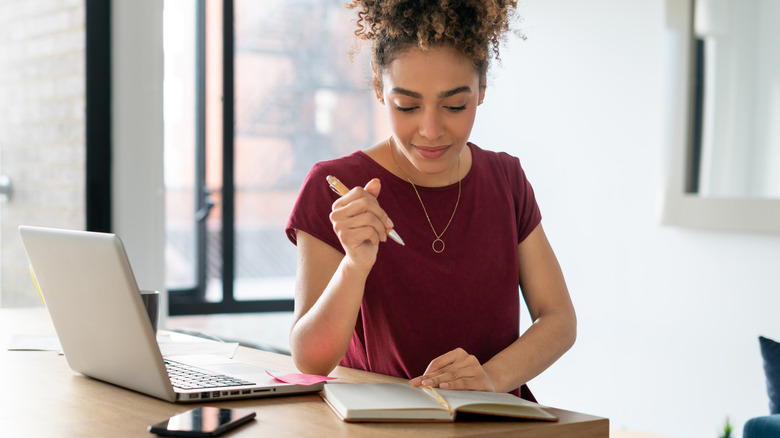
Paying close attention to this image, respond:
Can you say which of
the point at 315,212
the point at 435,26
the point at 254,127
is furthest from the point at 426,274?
the point at 254,127

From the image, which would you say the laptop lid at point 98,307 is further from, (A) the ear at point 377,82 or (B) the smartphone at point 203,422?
(A) the ear at point 377,82

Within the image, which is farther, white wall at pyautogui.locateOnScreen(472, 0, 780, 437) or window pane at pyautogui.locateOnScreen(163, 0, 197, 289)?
window pane at pyautogui.locateOnScreen(163, 0, 197, 289)

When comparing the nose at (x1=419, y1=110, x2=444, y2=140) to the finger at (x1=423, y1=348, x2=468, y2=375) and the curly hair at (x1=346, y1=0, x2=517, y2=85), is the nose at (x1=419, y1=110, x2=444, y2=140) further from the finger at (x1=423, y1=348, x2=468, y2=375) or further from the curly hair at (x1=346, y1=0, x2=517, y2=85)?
the finger at (x1=423, y1=348, x2=468, y2=375)

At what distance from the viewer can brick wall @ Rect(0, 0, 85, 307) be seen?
3.12 m

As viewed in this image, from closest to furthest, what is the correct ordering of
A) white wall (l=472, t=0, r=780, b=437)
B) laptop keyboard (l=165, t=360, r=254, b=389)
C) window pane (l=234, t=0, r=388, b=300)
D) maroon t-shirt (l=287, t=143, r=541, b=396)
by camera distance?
laptop keyboard (l=165, t=360, r=254, b=389), maroon t-shirt (l=287, t=143, r=541, b=396), white wall (l=472, t=0, r=780, b=437), window pane (l=234, t=0, r=388, b=300)

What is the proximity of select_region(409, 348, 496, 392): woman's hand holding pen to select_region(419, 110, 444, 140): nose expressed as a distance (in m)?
0.39

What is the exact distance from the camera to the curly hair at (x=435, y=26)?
1.39 meters

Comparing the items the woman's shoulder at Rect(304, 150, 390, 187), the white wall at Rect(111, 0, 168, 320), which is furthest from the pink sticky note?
the white wall at Rect(111, 0, 168, 320)

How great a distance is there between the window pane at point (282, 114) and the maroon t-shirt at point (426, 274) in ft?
8.97

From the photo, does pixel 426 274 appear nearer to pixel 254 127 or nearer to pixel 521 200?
pixel 521 200

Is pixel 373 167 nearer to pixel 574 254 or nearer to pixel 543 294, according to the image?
pixel 543 294

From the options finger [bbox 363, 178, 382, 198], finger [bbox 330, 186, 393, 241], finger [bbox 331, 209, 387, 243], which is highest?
finger [bbox 363, 178, 382, 198]

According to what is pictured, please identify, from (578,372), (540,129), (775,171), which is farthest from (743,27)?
(578,372)

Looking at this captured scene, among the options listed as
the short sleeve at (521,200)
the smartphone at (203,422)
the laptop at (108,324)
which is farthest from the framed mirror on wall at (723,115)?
the smartphone at (203,422)
